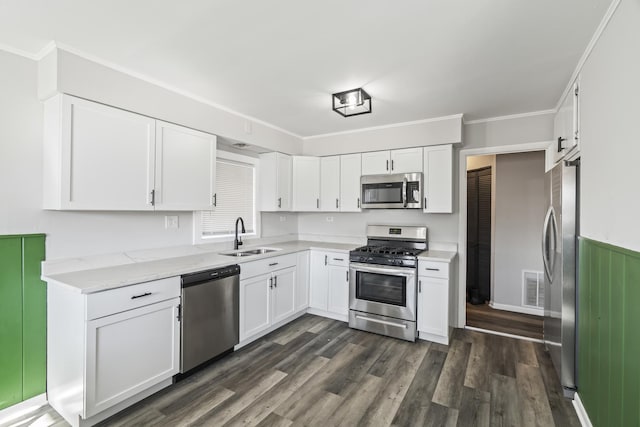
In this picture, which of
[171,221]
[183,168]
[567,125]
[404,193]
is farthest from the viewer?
[404,193]

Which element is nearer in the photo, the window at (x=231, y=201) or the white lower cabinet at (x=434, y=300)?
the white lower cabinet at (x=434, y=300)

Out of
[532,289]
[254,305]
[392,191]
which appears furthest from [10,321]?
[532,289]

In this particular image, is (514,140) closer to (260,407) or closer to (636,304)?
(636,304)

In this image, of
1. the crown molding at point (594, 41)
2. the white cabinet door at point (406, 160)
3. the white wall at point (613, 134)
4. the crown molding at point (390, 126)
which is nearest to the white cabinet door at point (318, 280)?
the white cabinet door at point (406, 160)

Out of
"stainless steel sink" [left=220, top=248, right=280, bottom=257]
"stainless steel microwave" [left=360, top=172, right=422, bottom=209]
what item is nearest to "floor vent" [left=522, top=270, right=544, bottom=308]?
"stainless steel microwave" [left=360, top=172, right=422, bottom=209]

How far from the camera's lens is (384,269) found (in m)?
3.43

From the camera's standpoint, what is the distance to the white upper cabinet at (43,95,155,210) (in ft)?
6.90

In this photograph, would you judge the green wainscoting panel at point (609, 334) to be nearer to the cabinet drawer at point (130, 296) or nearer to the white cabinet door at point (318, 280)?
the white cabinet door at point (318, 280)

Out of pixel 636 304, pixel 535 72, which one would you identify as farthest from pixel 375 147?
pixel 636 304

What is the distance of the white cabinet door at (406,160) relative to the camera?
3.67 m

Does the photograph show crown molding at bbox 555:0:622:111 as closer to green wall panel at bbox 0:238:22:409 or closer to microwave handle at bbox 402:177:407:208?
microwave handle at bbox 402:177:407:208

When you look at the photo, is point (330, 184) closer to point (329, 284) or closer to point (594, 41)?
point (329, 284)

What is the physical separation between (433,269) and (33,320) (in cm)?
341

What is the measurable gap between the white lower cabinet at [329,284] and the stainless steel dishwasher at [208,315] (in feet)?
4.23
